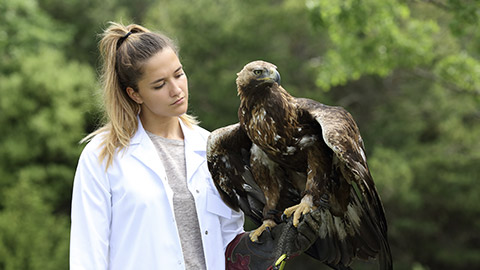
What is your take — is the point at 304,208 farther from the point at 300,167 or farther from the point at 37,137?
the point at 37,137

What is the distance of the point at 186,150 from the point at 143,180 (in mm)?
323

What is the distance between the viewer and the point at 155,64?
2676mm

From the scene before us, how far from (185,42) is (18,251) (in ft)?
22.9

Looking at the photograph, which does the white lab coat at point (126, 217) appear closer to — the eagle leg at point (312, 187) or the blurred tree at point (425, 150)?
the eagle leg at point (312, 187)

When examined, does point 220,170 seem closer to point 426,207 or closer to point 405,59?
point 405,59

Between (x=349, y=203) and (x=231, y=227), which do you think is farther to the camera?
(x=231, y=227)

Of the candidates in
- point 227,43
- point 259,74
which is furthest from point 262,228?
point 227,43

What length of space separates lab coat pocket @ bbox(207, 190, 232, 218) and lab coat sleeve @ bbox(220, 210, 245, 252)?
0.04 m

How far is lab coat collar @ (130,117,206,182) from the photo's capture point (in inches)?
107

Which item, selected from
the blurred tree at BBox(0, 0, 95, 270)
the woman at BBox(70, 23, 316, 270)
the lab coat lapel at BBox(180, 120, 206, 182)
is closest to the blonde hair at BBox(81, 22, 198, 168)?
the woman at BBox(70, 23, 316, 270)

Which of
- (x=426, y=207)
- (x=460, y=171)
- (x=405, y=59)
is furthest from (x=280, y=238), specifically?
(x=426, y=207)

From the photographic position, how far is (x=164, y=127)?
2934 mm

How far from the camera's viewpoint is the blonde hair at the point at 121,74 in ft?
8.86

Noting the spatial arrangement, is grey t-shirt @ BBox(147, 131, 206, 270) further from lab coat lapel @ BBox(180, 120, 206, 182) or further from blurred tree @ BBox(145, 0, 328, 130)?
blurred tree @ BBox(145, 0, 328, 130)
